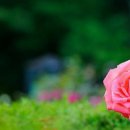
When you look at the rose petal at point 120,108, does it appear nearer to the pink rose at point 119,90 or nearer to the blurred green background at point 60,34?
the pink rose at point 119,90

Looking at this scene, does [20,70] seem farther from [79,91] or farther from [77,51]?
[79,91]

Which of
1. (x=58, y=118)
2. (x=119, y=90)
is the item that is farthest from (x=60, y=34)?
(x=119, y=90)

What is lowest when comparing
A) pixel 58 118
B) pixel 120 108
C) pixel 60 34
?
pixel 120 108

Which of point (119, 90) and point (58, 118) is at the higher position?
point (58, 118)

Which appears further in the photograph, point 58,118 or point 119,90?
point 58,118

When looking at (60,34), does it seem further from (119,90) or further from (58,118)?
(119,90)

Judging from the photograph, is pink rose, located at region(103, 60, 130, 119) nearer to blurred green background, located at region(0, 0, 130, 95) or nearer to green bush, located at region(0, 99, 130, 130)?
green bush, located at region(0, 99, 130, 130)
